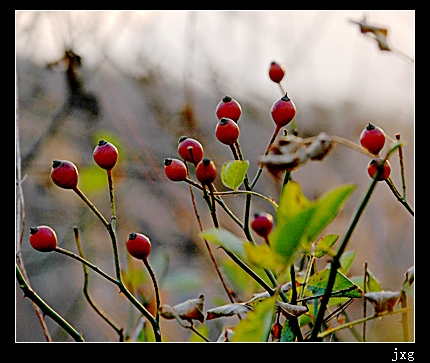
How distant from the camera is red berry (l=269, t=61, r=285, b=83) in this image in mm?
796

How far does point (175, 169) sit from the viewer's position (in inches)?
25.5

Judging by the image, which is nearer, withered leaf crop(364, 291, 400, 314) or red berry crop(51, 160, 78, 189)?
withered leaf crop(364, 291, 400, 314)

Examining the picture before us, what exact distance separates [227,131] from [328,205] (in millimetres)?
234

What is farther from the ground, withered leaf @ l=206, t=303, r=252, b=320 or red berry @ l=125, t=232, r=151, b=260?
red berry @ l=125, t=232, r=151, b=260

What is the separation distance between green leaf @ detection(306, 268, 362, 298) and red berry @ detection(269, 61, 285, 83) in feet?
1.05

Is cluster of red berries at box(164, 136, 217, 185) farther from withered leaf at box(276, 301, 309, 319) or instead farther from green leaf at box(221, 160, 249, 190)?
withered leaf at box(276, 301, 309, 319)

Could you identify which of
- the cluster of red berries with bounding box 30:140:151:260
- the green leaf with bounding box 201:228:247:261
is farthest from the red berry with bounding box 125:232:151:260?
the green leaf with bounding box 201:228:247:261

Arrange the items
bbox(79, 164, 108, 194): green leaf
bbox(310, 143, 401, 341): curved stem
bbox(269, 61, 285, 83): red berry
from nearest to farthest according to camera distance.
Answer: bbox(310, 143, 401, 341): curved stem → bbox(269, 61, 285, 83): red berry → bbox(79, 164, 108, 194): green leaf

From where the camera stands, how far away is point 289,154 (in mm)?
482

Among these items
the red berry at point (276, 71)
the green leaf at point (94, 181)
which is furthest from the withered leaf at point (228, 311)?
the green leaf at point (94, 181)

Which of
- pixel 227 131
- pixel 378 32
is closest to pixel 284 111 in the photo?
pixel 227 131

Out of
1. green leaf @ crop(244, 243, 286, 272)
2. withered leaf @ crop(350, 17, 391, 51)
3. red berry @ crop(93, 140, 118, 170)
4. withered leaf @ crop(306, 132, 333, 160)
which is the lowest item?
green leaf @ crop(244, 243, 286, 272)

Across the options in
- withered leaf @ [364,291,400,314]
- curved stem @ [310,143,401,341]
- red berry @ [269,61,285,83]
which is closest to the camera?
curved stem @ [310,143,401,341]
